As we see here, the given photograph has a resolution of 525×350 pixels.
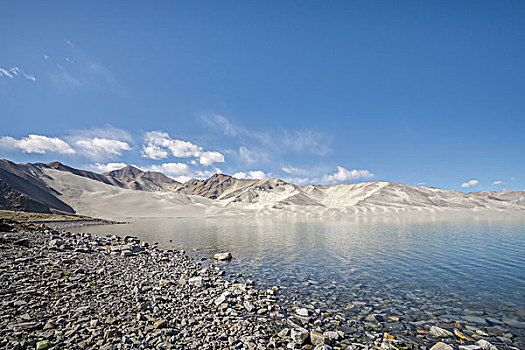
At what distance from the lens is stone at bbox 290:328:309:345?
6394 millimetres

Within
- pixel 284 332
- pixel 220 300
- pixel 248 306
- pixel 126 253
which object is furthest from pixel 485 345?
pixel 126 253

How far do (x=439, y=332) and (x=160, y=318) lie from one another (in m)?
8.15

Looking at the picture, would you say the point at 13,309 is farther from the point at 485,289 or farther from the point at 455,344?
the point at 485,289

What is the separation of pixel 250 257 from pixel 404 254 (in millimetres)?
12081

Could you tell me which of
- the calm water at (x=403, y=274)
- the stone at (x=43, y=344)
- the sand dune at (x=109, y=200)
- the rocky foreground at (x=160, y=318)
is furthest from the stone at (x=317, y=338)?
the sand dune at (x=109, y=200)

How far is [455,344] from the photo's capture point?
258 inches

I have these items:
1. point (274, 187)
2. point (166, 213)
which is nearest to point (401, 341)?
point (166, 213)

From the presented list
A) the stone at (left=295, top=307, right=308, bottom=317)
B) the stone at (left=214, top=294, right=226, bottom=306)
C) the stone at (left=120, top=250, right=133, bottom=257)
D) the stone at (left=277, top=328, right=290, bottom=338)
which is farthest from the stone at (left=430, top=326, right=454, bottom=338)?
the stone at (left=120, top=250, right=133, bottom=257)

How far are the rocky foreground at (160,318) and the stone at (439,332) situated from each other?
25 millimetres

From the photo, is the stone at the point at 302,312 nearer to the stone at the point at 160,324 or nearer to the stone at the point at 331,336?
the stone at the point at 331,336

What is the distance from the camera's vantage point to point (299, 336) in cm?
651

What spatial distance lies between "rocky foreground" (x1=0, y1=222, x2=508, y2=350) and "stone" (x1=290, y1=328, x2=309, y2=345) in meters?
0.03

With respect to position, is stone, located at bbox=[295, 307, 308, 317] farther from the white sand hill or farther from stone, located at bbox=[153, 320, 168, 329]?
the white sand hill

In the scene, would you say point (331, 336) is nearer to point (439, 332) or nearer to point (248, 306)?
point (248, 306)
